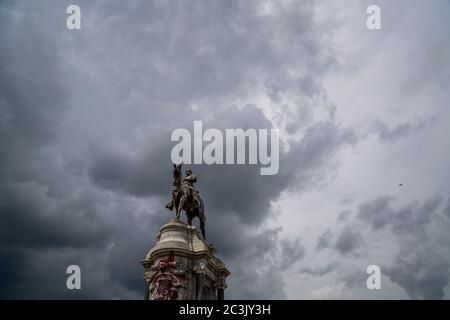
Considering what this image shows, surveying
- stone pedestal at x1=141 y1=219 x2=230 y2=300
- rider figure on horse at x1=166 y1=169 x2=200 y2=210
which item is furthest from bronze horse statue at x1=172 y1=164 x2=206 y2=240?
stone pedestal at x1=141 y1=219 x2=230 y2=300

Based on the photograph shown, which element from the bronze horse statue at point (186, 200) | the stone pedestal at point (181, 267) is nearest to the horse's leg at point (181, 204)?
the bronze horse statue at point (186, 200)

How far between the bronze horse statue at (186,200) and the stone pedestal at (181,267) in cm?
212

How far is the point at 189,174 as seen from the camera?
28.9 metres

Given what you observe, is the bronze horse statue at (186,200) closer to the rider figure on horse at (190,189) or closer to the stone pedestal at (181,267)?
the rider figure on horse at (190,189)

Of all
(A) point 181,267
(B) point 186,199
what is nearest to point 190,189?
(B) point 186,199

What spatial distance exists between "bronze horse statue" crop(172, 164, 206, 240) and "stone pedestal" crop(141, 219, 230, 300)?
6.94 ft

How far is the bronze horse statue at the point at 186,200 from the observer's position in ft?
89.0

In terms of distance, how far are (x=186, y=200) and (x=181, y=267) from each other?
19.1 ft

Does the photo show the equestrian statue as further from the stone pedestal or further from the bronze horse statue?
the stone pedestal

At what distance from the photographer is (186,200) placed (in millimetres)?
27047

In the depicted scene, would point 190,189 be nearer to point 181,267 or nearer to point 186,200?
point 186,200

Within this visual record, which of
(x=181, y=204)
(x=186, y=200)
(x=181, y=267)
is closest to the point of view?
(x=181, y=267)

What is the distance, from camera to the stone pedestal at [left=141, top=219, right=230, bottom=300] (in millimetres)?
21750
